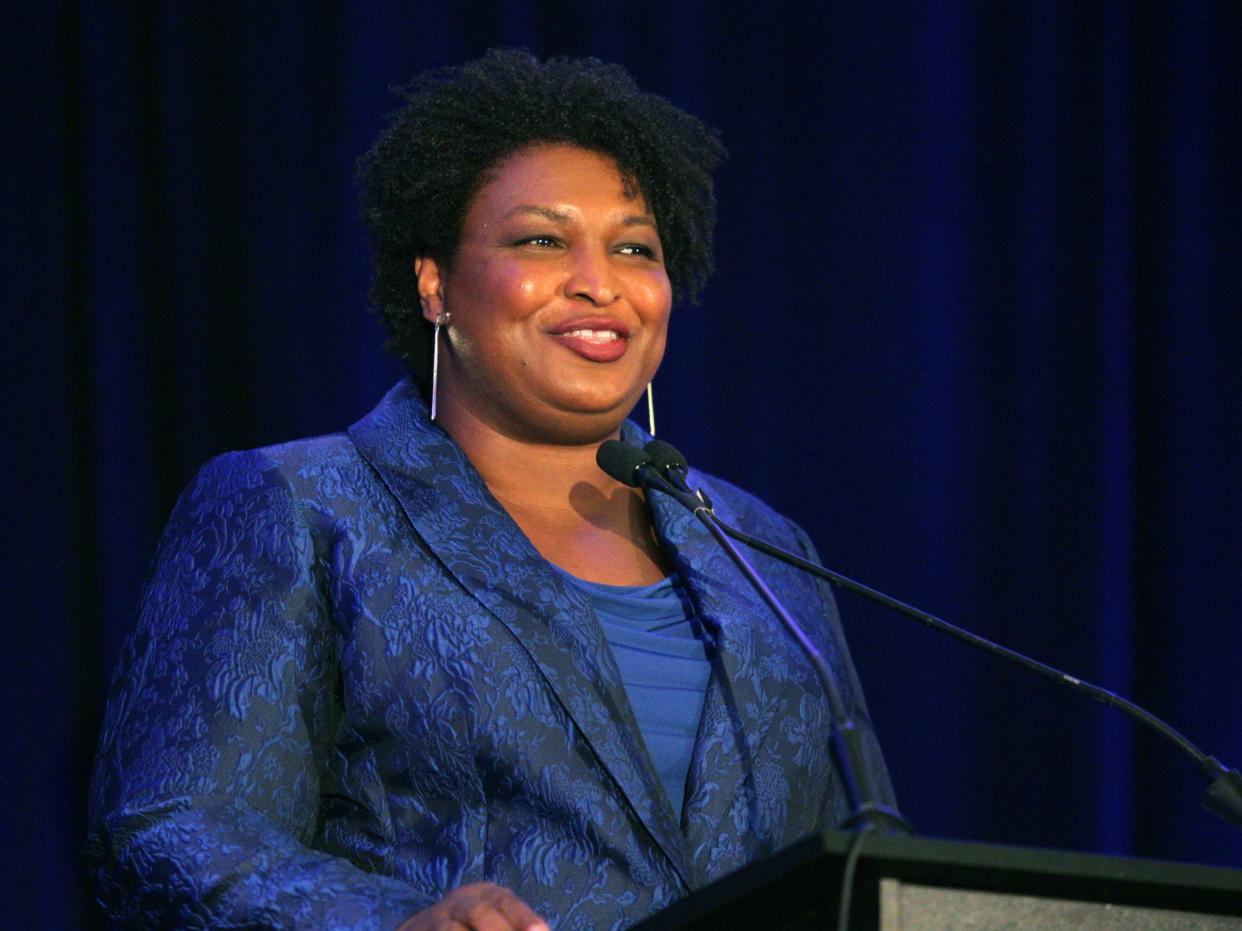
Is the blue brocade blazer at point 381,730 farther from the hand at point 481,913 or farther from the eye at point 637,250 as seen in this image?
the eye at point 637,250

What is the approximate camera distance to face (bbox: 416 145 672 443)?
2.28 m

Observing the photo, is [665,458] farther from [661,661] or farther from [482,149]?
[482,149]

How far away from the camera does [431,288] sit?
2.43m

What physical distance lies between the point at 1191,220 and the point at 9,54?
207cm

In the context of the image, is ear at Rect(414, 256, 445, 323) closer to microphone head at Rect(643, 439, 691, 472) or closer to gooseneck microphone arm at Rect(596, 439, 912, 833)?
microphone head at Rect(643, 439, 691, 472)

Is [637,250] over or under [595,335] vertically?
over

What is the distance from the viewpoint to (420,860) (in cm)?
193

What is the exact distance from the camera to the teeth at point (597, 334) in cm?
228

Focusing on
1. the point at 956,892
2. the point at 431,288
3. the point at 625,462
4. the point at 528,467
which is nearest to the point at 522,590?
the point at 625,462

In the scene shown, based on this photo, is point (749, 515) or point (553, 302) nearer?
point (553, 302)

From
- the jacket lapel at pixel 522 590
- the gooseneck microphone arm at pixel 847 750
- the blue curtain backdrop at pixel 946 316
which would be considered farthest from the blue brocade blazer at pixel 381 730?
the blue curtain backdrop at pixel 946 316

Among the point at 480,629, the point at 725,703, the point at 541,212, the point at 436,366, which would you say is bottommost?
the point at 725,703

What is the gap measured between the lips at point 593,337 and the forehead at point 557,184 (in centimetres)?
16

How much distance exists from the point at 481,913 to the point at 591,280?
1028 mm
